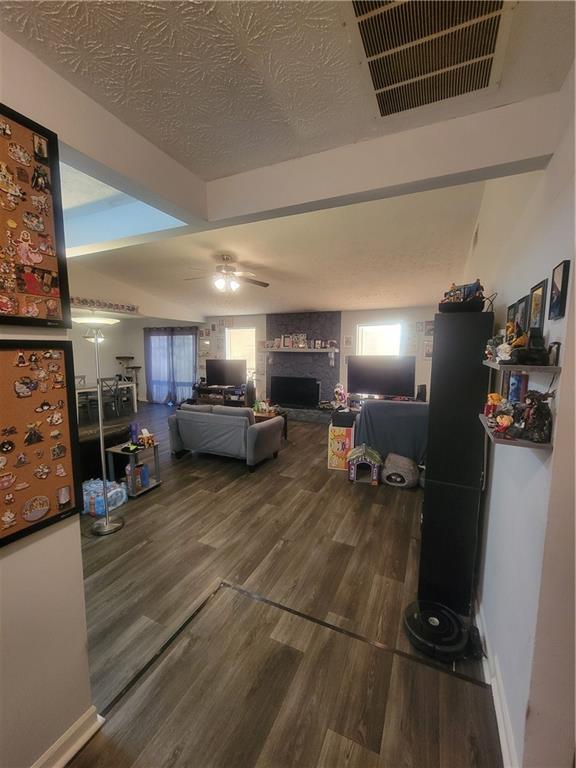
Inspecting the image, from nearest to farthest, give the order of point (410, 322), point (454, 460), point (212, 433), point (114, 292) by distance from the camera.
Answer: point (454, 460) < point (212, 433) < point (114, 292) < point (410, 322)

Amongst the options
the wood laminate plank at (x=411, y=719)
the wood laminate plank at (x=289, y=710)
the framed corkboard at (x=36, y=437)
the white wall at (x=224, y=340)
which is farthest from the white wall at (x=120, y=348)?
the wood laminate plank at (x=411, y=719)

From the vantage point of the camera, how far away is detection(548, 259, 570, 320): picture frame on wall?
2.87ft

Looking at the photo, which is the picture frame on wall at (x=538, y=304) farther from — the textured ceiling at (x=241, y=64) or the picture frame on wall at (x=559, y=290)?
the textured ceiling at (x=241, y=64)

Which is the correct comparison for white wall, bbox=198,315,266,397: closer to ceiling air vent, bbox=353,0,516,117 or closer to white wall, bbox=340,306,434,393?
white wall, bbox=340,306,434,393

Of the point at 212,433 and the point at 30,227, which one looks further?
the point at 212,433

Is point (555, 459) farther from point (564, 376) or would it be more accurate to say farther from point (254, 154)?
point (254, 154)

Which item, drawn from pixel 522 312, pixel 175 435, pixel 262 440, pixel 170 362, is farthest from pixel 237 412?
pixel 170 362

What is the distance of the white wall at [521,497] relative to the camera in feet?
3.08

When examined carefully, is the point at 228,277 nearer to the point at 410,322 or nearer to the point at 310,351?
the point at 310,351

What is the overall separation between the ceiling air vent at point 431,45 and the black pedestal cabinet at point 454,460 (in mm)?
930

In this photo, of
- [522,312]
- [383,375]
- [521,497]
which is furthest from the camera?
[383,375]

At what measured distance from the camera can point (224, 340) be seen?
7.46 meters

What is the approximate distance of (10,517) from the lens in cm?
92

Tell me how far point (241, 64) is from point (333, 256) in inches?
120
